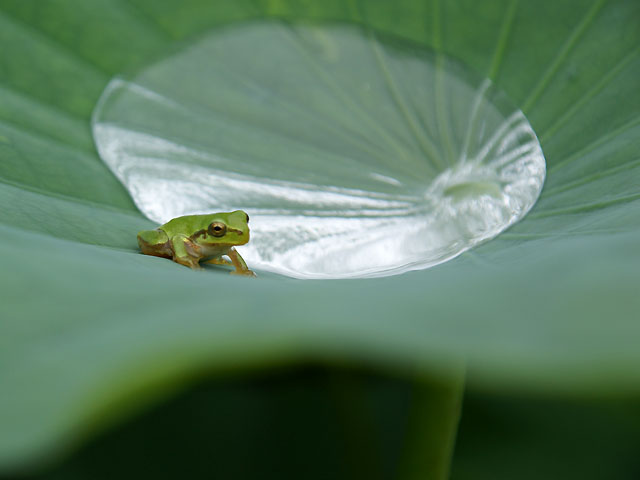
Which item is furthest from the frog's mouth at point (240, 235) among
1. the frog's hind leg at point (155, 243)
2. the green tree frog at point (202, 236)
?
the frog's hind leg at point (155, 243)

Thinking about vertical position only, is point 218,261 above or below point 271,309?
above

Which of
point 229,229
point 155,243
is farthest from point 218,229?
point 155,243

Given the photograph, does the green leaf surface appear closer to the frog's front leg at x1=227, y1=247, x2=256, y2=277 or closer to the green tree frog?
the green tree frog

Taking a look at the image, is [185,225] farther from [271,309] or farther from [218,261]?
[271,309]

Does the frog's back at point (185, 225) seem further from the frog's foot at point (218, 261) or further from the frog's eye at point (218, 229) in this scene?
the frog's foot at point (218, 261)

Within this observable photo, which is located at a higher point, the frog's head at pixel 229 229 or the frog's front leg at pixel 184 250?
A: the frog's head at pixel 229 229
